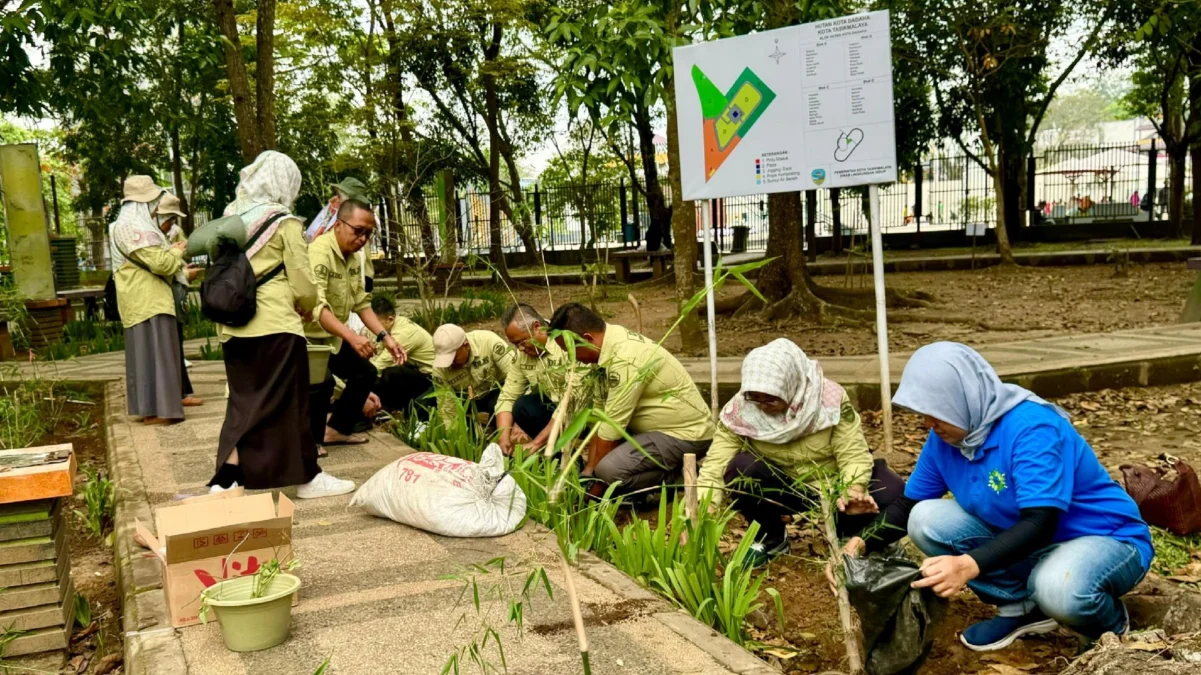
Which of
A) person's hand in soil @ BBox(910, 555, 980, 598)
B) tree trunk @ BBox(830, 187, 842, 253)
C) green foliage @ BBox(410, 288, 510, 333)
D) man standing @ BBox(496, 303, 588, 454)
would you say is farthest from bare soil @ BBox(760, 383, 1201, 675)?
tree trunk @ BBox(830, 187, 842, 253)

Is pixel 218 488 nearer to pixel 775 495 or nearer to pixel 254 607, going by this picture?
pixel 254 607

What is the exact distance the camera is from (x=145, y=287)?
6277 millimetres

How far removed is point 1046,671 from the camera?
3010 millimetres

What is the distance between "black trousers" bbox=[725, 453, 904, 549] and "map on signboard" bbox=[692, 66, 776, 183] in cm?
199

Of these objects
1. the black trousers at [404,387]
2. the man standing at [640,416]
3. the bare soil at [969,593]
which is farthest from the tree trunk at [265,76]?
the bare soil at [969,593]

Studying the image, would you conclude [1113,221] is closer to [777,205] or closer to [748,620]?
[777,205]

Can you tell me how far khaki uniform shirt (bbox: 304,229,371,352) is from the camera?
5246mm

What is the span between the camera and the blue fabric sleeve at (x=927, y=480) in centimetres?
337

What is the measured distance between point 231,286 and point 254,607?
1846 millimetres

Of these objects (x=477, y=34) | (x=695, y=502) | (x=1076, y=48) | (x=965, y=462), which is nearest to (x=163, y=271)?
(x=695, y=502)

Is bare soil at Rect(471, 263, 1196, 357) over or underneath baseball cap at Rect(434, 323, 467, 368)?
underneath

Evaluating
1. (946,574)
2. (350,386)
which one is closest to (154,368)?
(350,386)

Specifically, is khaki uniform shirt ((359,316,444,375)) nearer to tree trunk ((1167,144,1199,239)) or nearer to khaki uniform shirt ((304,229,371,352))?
khaki uniform shirt ((304,229,371,352))

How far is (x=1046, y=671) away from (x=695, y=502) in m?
1.21
